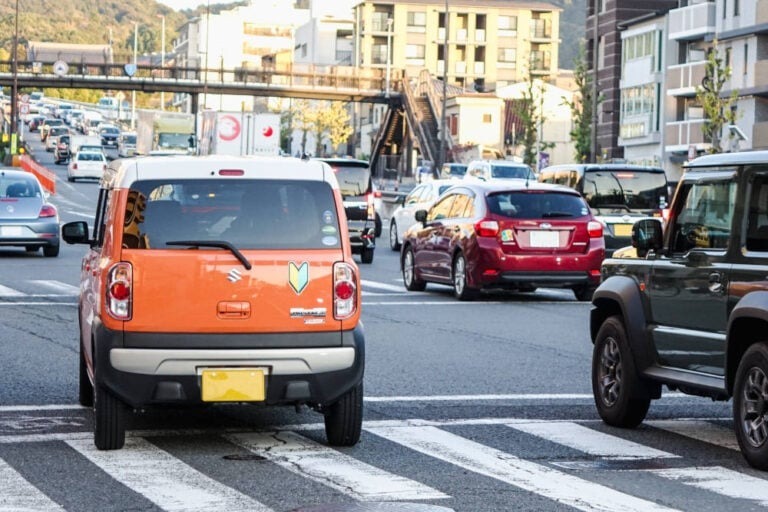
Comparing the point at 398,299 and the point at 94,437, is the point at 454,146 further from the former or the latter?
the point at 94,437

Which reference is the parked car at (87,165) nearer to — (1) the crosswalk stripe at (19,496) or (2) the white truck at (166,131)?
(2) the white truck at (166,131)

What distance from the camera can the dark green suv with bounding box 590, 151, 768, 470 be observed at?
852 centimetres

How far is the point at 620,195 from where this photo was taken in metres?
25.6

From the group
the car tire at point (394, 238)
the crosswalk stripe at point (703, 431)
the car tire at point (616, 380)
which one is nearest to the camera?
the crosswalk stripe at point (703, 431)

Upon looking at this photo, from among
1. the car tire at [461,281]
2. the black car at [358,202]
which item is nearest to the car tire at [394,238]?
the black car at [358,202]

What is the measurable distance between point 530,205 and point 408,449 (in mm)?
12209

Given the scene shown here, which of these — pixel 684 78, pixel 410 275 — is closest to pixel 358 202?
pixel 410 275

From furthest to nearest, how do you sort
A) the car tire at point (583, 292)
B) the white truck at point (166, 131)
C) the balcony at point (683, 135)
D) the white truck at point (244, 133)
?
1. the white truck at point (166, 131)
2. the balcony at point (683, 135)
3. the white truck at point (244, 133)
4. the car tire at point (583, 292)

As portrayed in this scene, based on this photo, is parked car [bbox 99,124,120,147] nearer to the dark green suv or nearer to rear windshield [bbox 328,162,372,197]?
rear windshield [bbox 328,162,372,197]

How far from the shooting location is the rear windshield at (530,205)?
68.8 feet

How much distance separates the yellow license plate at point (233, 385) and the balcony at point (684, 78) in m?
62.6

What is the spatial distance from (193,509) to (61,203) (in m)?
52.9

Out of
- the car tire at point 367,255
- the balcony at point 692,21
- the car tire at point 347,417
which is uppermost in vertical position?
the balcony at point 692,21

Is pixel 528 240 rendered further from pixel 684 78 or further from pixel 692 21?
pixel 692 21
